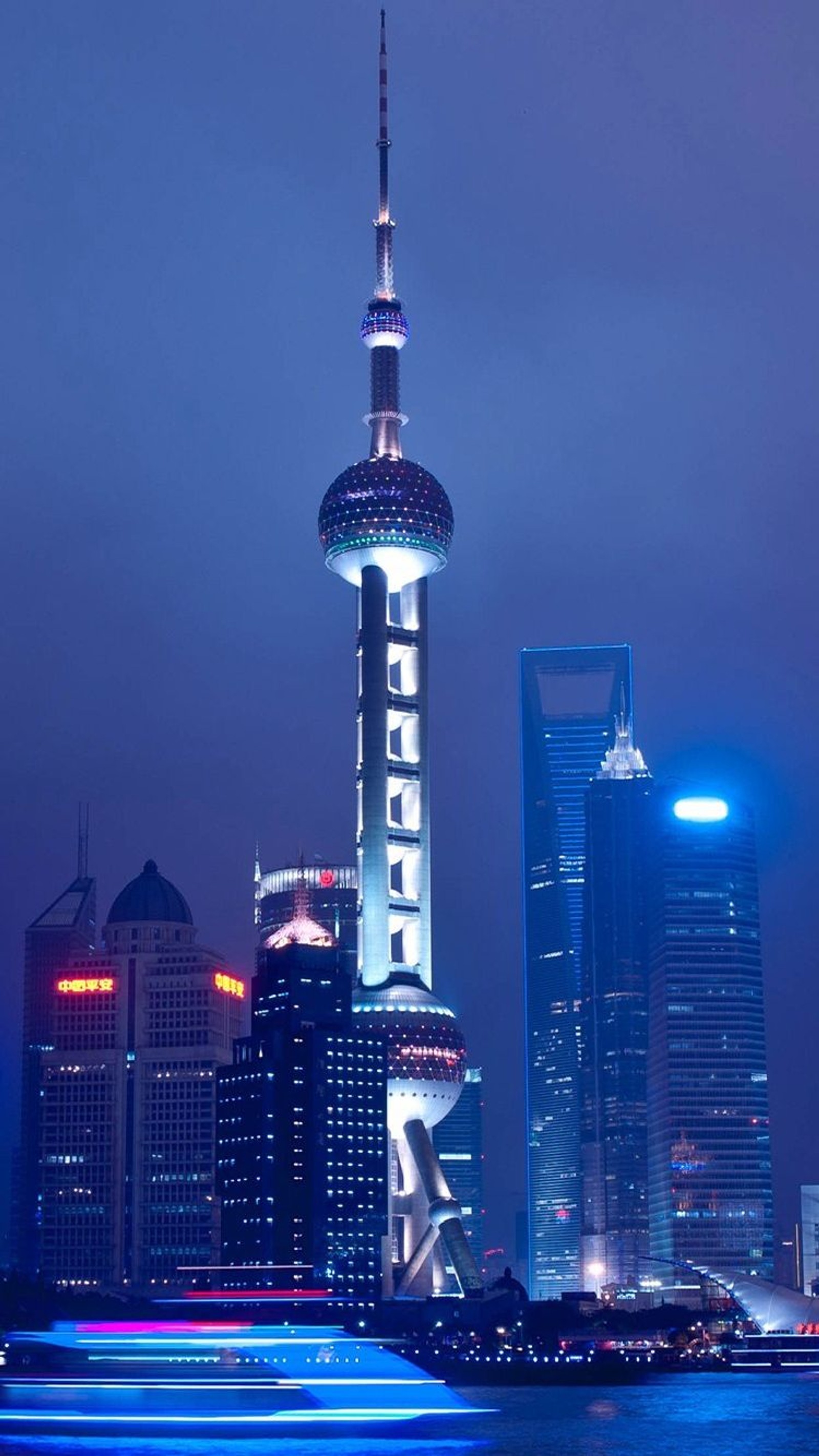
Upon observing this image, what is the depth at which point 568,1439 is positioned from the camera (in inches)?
5984

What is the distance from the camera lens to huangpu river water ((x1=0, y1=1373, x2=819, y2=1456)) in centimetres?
12825

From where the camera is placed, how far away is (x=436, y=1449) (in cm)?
13188

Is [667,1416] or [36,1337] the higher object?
[36,1337]

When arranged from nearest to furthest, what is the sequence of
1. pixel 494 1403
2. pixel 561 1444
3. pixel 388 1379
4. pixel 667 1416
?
pixel 388 1379 → pixel 561 1444 → pixel 667 1416 → pixel 494 1403

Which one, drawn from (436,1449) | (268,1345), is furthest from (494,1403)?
(268,1345)

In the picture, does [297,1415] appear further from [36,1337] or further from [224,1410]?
[36,1337]

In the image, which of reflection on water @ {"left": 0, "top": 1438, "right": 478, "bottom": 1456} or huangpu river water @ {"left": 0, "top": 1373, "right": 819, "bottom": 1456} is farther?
huangpu river water @ {"left": 0, "top": 1373, "right": 819, "bottom": 1456}

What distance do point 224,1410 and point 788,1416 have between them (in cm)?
6999

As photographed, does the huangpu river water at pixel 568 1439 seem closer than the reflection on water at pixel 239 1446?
No

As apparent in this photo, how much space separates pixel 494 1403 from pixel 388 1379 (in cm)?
7776

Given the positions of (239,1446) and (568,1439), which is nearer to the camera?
(239,1446)

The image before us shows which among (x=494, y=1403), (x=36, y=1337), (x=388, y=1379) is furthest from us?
(x=494, y=1403)

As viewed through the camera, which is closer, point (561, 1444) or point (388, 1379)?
point (388, 1379)

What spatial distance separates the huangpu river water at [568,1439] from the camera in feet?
421
